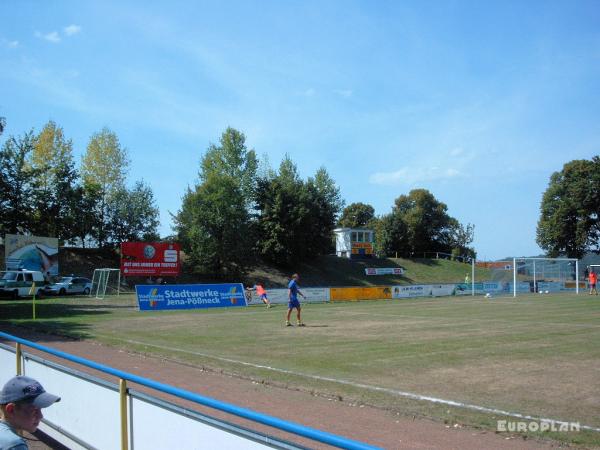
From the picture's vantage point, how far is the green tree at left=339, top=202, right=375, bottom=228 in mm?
106438

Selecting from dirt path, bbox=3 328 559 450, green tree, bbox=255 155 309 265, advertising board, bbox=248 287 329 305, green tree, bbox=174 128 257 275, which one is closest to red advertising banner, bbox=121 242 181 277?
green tree, bbox=174 128 257 275

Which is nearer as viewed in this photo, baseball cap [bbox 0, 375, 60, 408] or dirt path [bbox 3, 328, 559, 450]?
baseball cap [bbox 0, 375, 60, 408]

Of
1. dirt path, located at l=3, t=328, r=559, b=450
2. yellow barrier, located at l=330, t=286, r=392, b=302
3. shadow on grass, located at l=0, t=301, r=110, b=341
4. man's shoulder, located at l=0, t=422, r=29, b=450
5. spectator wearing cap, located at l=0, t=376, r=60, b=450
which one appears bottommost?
yellow barrier, located at l=330, t=286, r=392, b=302

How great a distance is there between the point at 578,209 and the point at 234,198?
163ft

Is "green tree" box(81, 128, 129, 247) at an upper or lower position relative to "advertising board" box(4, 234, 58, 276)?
upper

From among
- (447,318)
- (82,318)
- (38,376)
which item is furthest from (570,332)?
(82,318)

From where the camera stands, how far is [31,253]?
44125mm

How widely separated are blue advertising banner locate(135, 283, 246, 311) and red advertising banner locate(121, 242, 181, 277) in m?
14.0

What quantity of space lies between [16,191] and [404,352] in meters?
47.6

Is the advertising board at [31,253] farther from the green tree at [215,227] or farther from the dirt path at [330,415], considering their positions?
the dirt path at [330,415]

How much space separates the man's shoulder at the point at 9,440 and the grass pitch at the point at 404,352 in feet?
19.7

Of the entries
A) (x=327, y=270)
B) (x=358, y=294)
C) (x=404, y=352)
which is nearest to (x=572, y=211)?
(x=327, y=270)

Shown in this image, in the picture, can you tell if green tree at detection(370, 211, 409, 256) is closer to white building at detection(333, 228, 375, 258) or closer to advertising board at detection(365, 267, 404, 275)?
white building at detection(333, 228, 375, 258)

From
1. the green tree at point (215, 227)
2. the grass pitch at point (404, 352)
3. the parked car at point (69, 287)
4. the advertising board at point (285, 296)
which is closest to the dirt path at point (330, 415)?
the grass pitch at point (404, 352)
